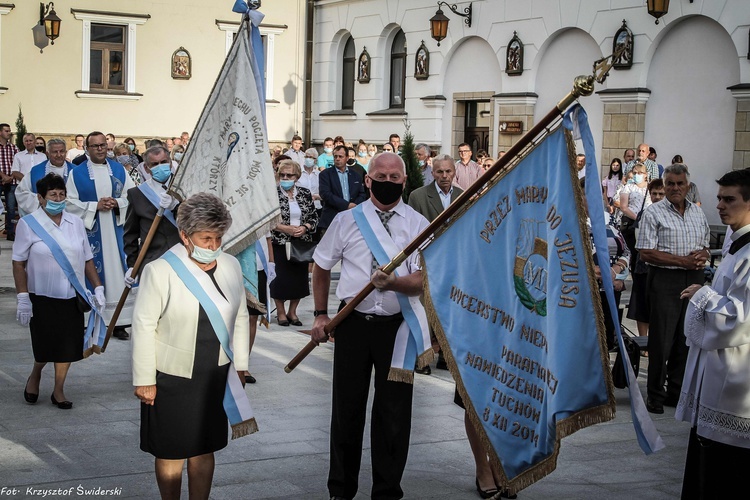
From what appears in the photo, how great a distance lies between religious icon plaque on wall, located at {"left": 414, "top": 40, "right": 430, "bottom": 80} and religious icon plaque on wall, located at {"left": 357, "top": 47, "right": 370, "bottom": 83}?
7.55ft

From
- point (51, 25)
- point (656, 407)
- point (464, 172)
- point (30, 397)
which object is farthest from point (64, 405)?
point (51, 25)

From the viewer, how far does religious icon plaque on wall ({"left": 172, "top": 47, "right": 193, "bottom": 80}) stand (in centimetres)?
3169

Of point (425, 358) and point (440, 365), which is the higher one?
point (425, 358)

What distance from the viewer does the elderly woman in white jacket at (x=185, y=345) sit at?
5.27 meters

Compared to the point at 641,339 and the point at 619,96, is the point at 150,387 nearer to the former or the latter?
the point at 641,339

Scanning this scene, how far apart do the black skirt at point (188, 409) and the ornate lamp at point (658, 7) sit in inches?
662

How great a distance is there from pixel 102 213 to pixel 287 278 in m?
2.25

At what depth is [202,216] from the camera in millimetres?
5297

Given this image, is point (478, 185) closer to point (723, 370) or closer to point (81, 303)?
point (723, 370)

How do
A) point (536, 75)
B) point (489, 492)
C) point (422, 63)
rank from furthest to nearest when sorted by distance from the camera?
1. point (422, 63)
2. point (536, 75)
3. point (489, 492)

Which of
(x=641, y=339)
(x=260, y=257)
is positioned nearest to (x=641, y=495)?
(x=641, y=339)

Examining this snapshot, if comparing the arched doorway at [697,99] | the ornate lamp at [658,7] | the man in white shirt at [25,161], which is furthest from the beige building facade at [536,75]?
the man in white shirt at [25,161]

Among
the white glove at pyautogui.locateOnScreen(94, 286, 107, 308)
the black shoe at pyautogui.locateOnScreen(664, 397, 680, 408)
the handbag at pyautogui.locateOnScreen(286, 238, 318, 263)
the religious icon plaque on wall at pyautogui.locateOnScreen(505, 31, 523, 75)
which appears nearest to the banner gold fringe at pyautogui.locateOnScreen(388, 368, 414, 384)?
the white glove at pyautogui.locateOnScreen(94, 286, 107, 308)

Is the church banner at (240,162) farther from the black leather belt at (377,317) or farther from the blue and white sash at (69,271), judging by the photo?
the black leather belt at (377,317)
